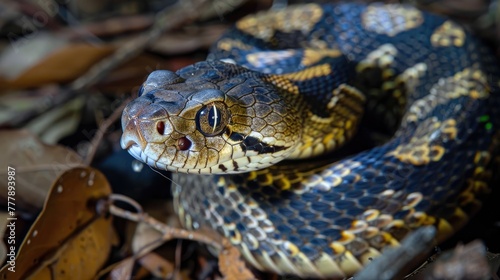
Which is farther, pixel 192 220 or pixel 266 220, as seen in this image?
pixel 192 220

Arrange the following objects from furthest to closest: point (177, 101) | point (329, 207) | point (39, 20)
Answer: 1. point (39, 20)
2. point (329, 207)
3. point (177, 101)

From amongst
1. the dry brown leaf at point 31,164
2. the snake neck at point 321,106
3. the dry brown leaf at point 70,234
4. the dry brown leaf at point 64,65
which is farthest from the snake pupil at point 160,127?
the dry brown leaf at point 64,65

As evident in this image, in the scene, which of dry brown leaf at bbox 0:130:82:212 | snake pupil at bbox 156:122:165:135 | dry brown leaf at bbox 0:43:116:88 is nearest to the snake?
snake pupil at bbox 156:122:165:135

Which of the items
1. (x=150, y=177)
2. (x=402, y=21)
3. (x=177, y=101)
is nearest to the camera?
(x=177, y=101)

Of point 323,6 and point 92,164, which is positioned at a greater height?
point 323,6

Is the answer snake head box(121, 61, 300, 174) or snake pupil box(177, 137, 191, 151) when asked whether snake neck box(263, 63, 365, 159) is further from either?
snake pupil box(177, 137, 191, 151)

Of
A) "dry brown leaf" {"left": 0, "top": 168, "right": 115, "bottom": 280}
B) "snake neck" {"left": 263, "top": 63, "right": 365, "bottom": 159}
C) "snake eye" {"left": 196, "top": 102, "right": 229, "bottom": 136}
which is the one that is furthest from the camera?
"snake neck" {"left": 263, "top": 63, "right": 365, "bottom": 159}

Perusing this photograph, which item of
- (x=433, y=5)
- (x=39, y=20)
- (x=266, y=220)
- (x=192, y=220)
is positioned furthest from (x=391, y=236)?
(x=39, y=20)

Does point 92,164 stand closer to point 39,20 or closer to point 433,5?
point 39,20
